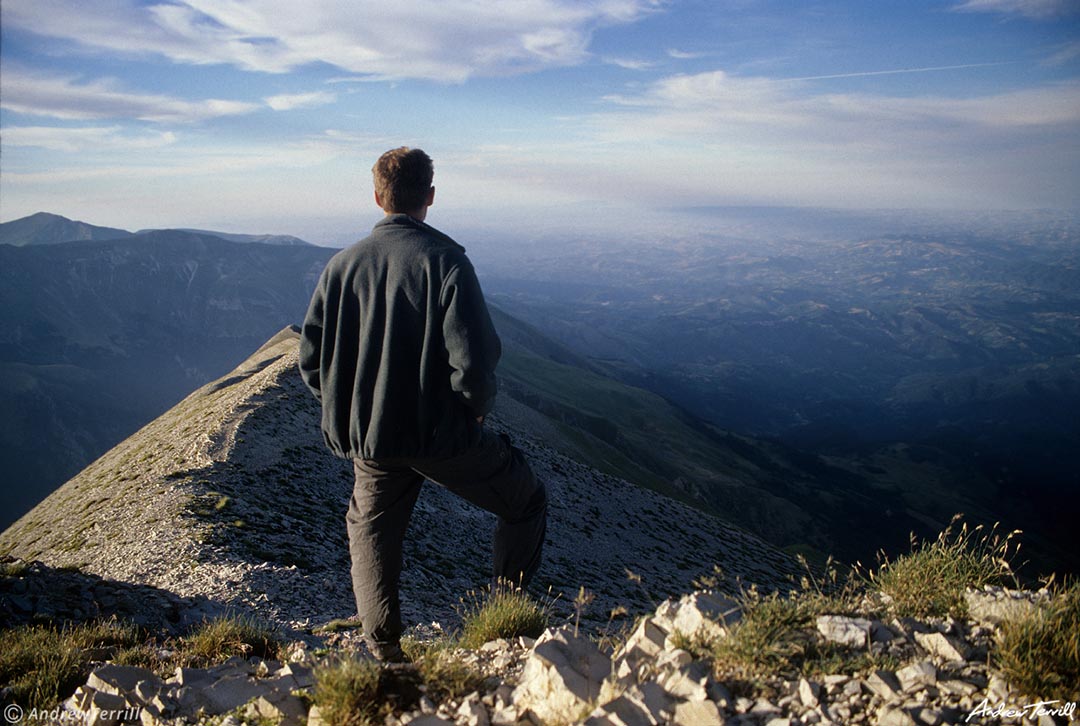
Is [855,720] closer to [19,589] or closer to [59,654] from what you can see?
[59,654]

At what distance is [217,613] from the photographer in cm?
1020

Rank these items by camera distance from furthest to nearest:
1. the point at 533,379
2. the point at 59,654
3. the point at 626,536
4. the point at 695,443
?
the point at 533,379 → the point at 695,443 → the point at 626,536 → the point at 59,654

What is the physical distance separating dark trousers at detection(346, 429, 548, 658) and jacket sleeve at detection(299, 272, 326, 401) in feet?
2.84

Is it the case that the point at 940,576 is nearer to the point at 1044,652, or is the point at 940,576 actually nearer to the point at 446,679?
the point at 1044,652

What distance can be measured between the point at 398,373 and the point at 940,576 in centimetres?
497

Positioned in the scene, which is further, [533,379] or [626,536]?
[533,379]

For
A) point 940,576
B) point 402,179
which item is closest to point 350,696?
point 402,179

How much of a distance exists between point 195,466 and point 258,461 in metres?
1.76

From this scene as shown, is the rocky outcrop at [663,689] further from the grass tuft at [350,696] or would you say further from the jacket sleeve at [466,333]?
the jacket sleeve at [466,333]

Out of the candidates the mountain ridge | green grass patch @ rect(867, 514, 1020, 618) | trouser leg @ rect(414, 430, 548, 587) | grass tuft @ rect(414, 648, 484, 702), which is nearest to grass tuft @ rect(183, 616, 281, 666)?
trouser leg @ rect(414, 430, 548, 587)

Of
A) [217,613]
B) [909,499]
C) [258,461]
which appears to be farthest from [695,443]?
[217,613]

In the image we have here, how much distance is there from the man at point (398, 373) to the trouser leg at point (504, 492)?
0.02m

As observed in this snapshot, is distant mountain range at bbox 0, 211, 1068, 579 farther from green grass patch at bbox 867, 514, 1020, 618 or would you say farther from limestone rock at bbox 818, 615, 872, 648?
limestone rock at bbox 818, 615, 872, 648

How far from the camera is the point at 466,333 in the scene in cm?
479
